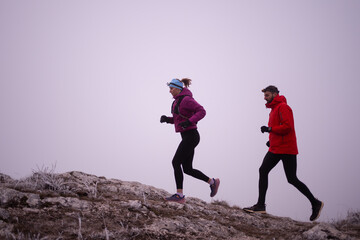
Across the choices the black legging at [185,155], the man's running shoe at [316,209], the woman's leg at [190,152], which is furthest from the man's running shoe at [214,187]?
the man's running shoe at [316,209]

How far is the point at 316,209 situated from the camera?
16.7 ft

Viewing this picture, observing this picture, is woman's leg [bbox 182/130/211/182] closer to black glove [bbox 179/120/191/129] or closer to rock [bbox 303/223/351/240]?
black glove [bbox 179/120/191/129]

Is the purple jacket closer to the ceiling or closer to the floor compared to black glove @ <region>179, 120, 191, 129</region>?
closer to the ceiling

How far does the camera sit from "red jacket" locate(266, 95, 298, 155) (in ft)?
16.8

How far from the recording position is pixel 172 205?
4156 mm

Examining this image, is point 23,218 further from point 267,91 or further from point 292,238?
point 267,91

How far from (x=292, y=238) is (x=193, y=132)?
276 centimetres

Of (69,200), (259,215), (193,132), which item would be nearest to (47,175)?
(69,200)

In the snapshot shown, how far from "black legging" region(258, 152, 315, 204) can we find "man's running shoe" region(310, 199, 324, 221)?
10cm

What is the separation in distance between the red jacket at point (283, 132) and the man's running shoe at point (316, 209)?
1.18 m

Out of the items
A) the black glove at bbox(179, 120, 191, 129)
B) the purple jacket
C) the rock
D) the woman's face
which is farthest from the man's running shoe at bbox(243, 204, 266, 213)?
the woman's face

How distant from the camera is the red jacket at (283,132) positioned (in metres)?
5.13

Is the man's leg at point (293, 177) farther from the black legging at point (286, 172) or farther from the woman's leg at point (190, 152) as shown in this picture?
the woman's leg at point (190, 152)

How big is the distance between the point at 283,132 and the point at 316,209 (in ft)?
5.84
